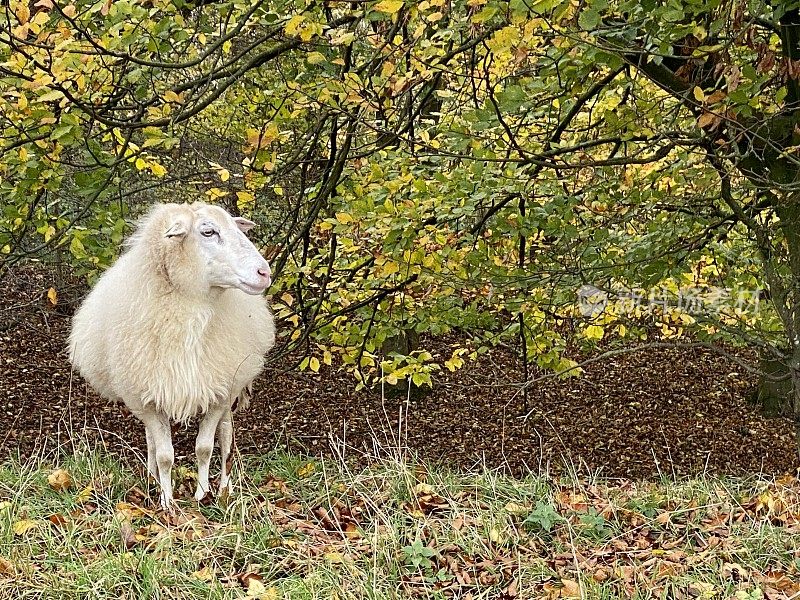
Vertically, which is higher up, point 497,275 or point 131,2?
point 131,2

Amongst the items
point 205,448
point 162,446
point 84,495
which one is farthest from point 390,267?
point 84,495

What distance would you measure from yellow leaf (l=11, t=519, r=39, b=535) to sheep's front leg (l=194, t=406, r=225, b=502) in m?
1.02

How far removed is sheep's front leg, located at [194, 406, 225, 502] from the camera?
5.73 m

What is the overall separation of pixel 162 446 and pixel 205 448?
0.26m

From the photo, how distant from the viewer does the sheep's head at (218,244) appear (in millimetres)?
5152

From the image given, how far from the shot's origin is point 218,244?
17.2ft

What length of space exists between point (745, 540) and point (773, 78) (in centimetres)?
240

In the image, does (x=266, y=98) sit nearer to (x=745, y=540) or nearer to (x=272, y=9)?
(x=272, y=9)

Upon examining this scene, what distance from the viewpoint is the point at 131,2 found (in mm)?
4645

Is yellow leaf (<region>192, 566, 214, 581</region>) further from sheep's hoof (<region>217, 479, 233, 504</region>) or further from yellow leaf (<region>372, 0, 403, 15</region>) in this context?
yellow leaf (<region>372, 0, 403, 15</region>)

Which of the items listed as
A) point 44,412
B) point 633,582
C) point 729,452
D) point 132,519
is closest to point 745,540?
point 633,582

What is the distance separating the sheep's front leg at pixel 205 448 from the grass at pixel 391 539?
0.13 metres

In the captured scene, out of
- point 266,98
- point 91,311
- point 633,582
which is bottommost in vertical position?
point 633,582

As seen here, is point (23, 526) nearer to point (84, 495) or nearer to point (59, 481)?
point (84, 495)
